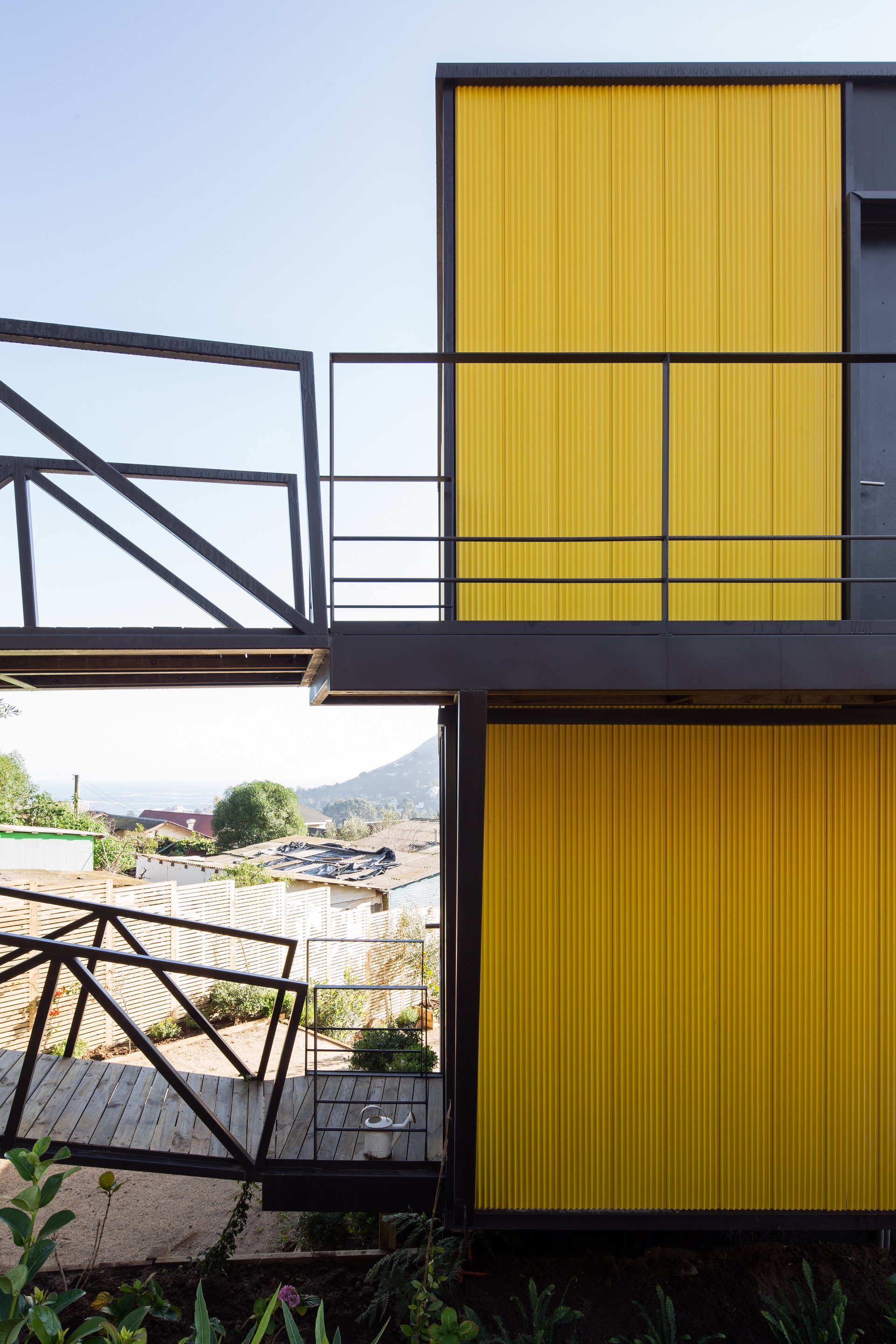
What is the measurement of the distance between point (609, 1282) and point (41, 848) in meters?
16.2

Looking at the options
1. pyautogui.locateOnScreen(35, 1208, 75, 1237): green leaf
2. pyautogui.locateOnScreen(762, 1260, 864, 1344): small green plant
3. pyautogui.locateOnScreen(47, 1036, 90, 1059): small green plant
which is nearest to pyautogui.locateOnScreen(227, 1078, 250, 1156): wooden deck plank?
pyautogui.locateOnScreen(35, 1208, 75, 1237): green leaf

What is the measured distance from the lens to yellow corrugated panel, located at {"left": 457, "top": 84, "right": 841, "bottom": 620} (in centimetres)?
429

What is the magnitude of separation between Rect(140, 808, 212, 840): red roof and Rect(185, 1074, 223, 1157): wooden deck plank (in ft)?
248

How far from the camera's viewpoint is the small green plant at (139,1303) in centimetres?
318

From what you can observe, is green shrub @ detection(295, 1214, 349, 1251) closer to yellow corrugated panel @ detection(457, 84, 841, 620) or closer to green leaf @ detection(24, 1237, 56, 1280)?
green leaf @ detection(24, 1237, 56, 1280)

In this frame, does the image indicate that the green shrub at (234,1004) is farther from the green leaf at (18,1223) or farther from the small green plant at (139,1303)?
the green leaf at (18,1223)

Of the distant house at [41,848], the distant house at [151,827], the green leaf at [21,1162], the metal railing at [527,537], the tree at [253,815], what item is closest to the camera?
the green leaf at [21,1162]

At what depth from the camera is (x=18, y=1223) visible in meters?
2.07

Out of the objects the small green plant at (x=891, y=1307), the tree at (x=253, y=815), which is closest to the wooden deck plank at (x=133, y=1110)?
the small green plant at (x=891, y=1307)

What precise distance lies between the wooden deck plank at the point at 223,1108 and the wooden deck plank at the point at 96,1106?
59 cm

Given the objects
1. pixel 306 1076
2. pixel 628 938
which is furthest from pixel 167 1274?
pixel 628 938

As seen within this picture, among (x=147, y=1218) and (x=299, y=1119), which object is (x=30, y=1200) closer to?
(x=299, y=1119)

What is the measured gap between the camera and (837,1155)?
4.08 metres

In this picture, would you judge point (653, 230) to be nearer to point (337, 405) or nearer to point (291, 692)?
point (337, 405)
